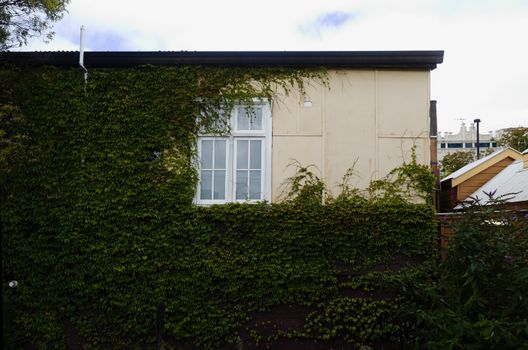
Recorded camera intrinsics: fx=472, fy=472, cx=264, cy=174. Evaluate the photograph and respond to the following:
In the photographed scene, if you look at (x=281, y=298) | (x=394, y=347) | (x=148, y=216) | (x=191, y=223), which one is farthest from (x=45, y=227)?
(x=394, y=347)

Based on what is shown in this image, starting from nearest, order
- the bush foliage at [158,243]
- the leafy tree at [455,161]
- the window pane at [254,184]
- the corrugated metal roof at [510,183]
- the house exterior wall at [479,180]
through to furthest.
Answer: the bush foliage at [158,243] < the window pane at [254,184] < the corrugated metal roof at [510,183] < the house exterior wall at [479,180] < the leafy tree at [455,161]

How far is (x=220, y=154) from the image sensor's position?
8203mm

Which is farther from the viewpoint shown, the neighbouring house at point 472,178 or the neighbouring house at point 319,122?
the neighbouring house at point 472,178

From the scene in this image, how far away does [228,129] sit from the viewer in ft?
26.8

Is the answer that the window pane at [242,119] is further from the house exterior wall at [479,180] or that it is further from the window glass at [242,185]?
the house exterior wall at [479,180]

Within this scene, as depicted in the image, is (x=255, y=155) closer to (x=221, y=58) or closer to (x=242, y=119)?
(x=242, y=119)

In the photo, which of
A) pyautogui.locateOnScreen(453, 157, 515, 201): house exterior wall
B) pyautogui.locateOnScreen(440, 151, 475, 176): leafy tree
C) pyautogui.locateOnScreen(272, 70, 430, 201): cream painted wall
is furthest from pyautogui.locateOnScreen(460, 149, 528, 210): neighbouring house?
pyautogui.locateOnScreen(440, 151, 475, 176): leafy tree

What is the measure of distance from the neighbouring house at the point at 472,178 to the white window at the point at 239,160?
907 cm

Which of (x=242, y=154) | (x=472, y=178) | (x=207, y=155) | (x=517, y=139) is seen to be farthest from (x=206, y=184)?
(x=517, y=139)

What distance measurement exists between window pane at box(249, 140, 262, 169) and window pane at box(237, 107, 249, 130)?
11.8 inches

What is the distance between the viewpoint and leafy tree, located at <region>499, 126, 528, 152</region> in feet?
106

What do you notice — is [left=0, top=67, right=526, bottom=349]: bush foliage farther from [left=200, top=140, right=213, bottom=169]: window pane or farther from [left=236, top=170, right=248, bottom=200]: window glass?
[left=236, top=170, right=248, bottom=200]: window glass

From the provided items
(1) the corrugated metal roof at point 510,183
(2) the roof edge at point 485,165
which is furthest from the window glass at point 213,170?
(2) the roof edge at point 485,165

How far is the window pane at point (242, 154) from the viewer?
821 cm
